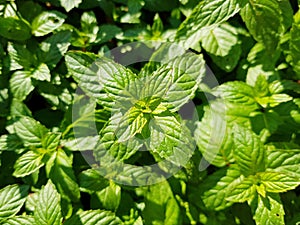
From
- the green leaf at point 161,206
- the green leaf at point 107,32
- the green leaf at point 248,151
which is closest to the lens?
the green leaf at point 248,151

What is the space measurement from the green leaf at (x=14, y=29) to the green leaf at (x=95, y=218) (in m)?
0.75

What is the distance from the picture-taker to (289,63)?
1.88 m

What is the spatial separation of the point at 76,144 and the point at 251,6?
2.79ft

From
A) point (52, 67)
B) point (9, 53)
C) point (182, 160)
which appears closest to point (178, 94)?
point (182, 160)

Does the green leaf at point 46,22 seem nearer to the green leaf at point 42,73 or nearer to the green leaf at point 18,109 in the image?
the green leaf at point 42,73

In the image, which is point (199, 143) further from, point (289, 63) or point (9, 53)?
point (9, 53)

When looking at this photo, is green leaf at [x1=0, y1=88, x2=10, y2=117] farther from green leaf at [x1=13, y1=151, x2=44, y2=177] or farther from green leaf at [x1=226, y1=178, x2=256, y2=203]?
green leaf at [x1=226, y1=178, x2=256, y2=203]

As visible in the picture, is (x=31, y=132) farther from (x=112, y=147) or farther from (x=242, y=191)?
(x=242, y=191)

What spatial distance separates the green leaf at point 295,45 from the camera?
1697 mm

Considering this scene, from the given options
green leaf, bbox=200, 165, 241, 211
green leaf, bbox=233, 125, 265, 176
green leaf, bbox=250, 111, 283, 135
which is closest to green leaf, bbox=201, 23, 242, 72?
green leaf, bbox=250, 111, 283, 135

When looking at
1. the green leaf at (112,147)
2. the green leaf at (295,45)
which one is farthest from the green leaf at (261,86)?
the green leaf at (112,147)

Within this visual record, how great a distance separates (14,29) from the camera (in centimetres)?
175

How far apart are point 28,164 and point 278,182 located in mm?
913

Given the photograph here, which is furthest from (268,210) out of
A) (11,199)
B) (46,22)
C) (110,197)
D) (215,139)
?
(46,22)
